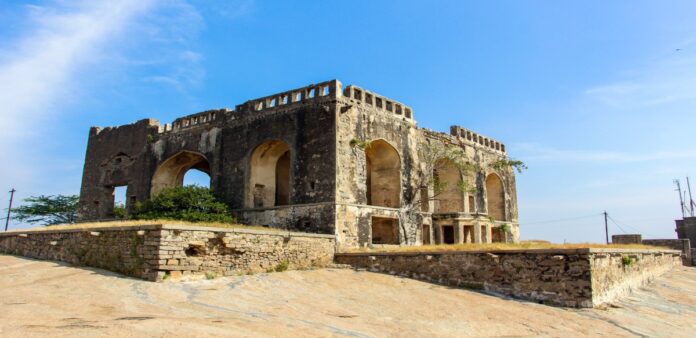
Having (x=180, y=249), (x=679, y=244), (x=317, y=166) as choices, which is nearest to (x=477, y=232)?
(x=317, y=166)

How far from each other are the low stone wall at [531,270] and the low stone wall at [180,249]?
2332 mm

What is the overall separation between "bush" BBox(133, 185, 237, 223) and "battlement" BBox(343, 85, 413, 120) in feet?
22.6

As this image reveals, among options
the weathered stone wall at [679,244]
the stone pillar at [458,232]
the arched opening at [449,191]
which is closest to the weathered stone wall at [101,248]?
the stone pillar at [458,232]

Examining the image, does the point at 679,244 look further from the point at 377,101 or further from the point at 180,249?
the point at 180,249

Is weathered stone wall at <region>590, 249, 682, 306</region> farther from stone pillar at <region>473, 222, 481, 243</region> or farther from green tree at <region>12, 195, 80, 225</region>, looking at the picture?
green tree at <region>12, 195, 80, 225</region>

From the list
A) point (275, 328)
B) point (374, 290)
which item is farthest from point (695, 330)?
point (275, 328)

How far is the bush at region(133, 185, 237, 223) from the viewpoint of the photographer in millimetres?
19641

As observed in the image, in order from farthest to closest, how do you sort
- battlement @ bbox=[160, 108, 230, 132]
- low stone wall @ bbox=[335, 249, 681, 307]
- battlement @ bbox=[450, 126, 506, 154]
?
1. battlement @ bbox=[450, 126, 506, 154]
2. battlement @ bbox=[160, 108, 230, 132]
3. low stone wall @ bbox=[335, 249, 681, 307]

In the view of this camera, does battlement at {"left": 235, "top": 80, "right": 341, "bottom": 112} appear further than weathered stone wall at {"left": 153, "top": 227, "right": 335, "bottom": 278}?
Yes

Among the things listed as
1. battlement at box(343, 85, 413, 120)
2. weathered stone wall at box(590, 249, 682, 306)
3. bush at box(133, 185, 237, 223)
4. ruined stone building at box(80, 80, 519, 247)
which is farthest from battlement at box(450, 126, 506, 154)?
→ bush at box(133, 185, 237, 223)

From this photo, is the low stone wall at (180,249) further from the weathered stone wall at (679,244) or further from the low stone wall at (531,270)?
the weathered stone wall at (679,244)

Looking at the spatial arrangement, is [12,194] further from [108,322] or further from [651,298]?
[651,298]

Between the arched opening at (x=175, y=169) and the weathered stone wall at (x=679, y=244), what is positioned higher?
the arched opening at (x=175, y=169)

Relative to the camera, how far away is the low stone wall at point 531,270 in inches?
478
